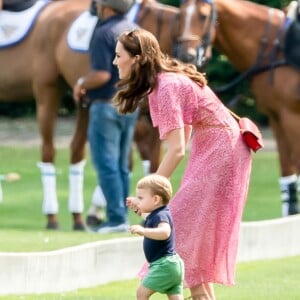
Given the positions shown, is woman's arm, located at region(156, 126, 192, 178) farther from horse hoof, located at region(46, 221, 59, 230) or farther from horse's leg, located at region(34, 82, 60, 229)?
horse's leg, located at region(34, 82, 60, 229)

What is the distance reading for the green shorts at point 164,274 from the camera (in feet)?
25.7

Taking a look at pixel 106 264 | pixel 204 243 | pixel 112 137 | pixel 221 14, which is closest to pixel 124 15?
pixel 112 137

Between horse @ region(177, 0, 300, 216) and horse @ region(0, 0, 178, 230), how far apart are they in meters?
0.30

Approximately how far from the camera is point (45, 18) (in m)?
14.7

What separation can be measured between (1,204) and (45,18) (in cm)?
271

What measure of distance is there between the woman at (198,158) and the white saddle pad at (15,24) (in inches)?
264

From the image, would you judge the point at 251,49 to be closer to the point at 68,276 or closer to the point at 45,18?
the point at 45,18

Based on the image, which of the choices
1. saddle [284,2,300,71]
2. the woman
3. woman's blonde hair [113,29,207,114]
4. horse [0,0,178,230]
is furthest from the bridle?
woman's blonde hair [113,29,207,114]

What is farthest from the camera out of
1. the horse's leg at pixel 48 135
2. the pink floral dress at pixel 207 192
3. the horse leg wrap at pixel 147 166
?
the horse leg wrap at pixel 147 166

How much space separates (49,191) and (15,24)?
178 centimetres

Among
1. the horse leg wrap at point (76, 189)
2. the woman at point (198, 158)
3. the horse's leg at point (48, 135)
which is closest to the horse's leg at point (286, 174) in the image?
the horse leg wrap at point (76, 189)

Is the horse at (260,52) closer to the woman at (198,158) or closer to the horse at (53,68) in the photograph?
the horse at (53,68)

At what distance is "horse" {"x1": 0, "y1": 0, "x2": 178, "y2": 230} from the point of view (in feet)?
47.0

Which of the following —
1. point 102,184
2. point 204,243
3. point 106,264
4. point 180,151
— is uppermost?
point 180,151
